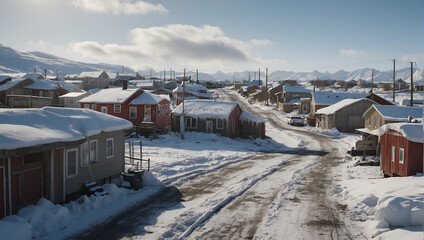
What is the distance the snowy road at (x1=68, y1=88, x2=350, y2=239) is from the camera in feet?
40.8

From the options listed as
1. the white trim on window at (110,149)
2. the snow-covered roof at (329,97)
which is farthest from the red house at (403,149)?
the snow-covered roof at (329,97)

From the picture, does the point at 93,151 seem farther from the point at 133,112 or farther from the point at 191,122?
the point at 191,122

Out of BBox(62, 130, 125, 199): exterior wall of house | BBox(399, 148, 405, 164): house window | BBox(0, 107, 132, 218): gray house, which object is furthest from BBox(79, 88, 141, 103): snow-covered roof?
BBox(399, 148, 405, 164): house window

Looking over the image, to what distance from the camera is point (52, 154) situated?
14703 millimetres

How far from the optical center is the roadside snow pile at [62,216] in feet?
36.7

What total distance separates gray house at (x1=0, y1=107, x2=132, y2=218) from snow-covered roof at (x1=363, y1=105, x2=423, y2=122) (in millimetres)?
33002

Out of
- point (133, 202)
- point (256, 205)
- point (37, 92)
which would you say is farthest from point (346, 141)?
point (37, 92)

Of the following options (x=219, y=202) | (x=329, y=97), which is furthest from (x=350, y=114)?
(x=219, y=202)

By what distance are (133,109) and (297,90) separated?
5174 centimetres

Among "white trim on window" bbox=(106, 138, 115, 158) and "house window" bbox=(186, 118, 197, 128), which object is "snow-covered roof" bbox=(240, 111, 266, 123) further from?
"white trim on window" bbox=(106, 138, 115, 158)

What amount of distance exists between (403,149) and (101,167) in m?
17.2

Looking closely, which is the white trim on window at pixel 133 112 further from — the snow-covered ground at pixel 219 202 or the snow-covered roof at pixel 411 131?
the snow-covered roof at pixel 411 131

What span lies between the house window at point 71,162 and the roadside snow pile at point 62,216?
4.69ft

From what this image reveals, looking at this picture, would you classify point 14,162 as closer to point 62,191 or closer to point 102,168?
point 62,191
